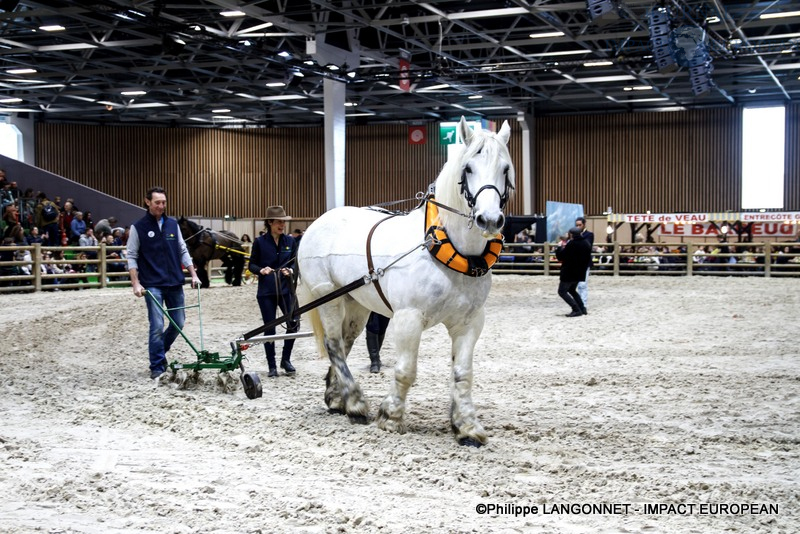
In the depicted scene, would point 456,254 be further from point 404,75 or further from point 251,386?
point 404,75

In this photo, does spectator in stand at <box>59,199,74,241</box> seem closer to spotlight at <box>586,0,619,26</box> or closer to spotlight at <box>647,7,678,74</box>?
spotlight at <box>586,0,619,26</box>

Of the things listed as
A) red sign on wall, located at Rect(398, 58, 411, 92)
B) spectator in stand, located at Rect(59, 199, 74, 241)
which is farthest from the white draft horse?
spectator in stand, located at Rect(59, 199, 74, 241)

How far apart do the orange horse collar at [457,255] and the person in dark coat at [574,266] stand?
335 inches

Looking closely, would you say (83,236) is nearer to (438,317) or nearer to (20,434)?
(20,434)

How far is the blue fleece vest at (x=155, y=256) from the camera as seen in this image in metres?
7.23

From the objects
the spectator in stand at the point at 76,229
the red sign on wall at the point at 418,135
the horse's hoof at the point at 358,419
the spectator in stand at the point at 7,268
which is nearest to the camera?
the horse's hoof at the point at 358,419

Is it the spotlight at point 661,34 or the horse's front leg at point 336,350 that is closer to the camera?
the horse's front leg at point 336,350

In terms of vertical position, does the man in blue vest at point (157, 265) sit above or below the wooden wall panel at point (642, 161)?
below

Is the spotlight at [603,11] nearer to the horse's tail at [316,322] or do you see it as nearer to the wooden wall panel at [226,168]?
the horse's tail at [316,322]

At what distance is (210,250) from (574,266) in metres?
10.5

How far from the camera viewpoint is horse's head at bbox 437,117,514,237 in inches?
179

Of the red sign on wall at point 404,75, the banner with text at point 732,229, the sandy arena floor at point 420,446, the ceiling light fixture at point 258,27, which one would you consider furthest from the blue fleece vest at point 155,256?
the banner with text at point 732,229

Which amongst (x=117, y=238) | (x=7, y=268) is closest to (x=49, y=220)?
(x=117, y=238)

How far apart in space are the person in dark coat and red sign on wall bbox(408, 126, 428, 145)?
2098 centimetres
